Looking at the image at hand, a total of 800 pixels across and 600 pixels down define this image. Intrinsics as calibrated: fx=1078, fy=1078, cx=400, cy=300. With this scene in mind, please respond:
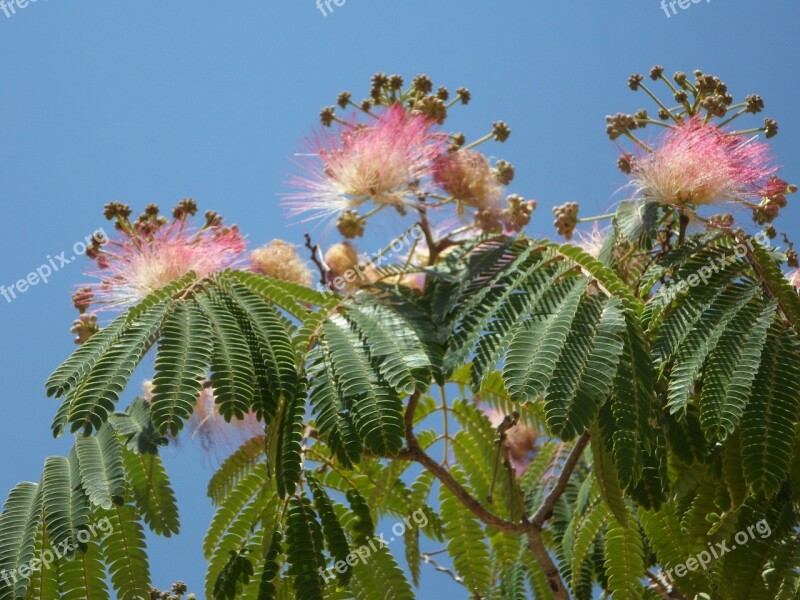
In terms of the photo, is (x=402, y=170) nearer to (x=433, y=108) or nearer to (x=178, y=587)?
(x=433, y=108)

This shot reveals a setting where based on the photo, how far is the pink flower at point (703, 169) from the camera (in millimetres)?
3594

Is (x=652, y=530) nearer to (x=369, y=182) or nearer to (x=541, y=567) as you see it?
(x=541, y=567)

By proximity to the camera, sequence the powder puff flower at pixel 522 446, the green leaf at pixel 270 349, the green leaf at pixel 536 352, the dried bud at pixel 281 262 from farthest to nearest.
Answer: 1. the powder puff flower at pixel 522 446
2. the dried bud at pixel 281 262
3. the green leaf at pixel 270 349
4. the green leaf at pixel 536 352

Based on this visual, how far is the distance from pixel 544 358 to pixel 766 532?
904 mm

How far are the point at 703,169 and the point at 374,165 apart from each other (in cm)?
110

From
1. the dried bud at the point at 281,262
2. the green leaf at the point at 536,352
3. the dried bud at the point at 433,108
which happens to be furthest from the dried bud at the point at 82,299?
the green leaf at the point at 536,352

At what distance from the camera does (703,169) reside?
11.8ft

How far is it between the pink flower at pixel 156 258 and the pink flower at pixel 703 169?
145 cm

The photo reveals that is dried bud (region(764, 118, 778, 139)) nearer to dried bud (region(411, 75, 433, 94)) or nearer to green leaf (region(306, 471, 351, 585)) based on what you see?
dried bud (region(411, 75, 433, 94))

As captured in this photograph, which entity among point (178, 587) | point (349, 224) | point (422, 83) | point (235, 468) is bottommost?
point (178, 587)

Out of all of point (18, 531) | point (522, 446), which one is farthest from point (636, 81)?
point (18, 531)

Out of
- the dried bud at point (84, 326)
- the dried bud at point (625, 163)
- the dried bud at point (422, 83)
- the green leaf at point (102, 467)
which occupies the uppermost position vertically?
the dried bud at point (422, 83)

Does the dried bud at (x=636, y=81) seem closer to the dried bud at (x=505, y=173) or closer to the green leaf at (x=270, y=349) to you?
the dried bud at (x=505, y=173)

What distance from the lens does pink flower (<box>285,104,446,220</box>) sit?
3.64 m
